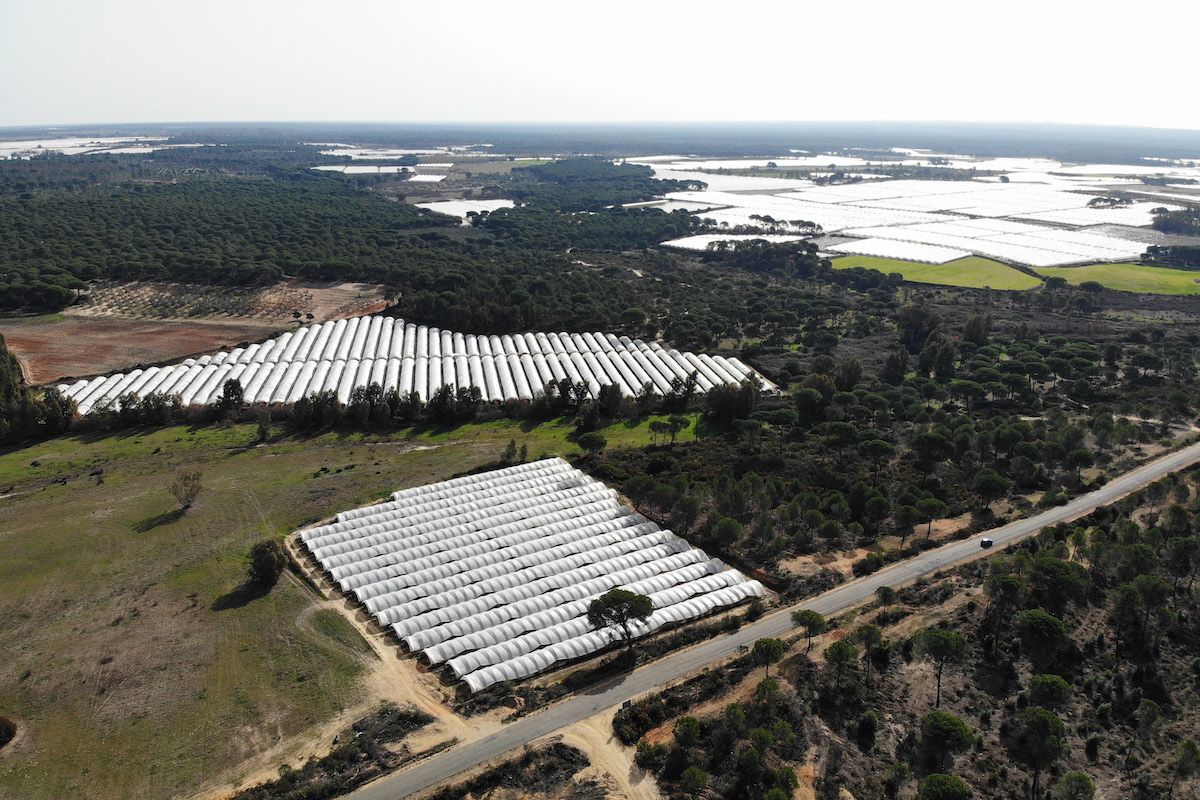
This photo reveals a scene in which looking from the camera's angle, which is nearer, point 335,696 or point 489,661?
point 335,696

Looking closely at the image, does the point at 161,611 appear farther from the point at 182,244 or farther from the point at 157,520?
the point at 182,244

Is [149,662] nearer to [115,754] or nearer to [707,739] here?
[115,754]

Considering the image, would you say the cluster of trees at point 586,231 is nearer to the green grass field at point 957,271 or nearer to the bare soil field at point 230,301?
the green grass field at point 957,271

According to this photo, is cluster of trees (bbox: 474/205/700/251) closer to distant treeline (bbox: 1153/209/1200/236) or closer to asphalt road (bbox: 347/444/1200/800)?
distant treeline (bbox: 1153/209/1200/236)

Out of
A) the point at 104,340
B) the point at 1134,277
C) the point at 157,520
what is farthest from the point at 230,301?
the point at 1134,277

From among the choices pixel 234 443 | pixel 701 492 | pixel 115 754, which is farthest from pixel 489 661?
pixel 234 443
